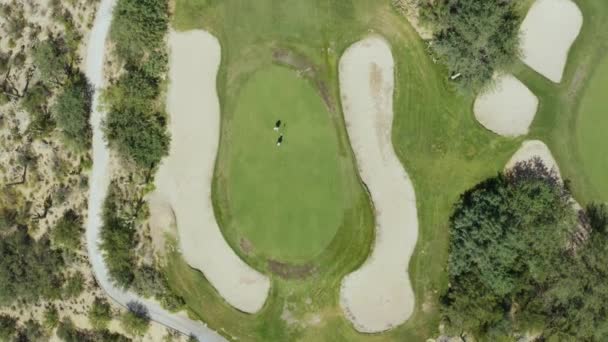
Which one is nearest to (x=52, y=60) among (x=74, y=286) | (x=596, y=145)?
(x=74, y=286)

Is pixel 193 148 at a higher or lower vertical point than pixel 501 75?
higher

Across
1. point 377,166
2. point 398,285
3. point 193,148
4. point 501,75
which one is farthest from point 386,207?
point 193,148

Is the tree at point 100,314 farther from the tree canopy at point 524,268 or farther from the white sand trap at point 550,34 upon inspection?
the white sand trap at point 550,34

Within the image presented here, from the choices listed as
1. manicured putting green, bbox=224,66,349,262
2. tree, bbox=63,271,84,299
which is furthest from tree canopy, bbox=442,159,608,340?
tree, bbox=63,271,84,299

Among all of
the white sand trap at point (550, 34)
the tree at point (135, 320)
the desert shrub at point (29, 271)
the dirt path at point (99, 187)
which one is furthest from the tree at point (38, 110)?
the white sand trap at point (550, 34)

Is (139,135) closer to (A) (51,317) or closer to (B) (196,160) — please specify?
(B) (196,160)

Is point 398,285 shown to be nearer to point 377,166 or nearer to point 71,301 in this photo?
point 377,166

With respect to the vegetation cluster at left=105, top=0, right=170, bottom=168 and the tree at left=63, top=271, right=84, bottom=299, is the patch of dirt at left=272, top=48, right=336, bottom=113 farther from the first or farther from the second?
the tree at left=63, top=271, right=84, bottom=299
